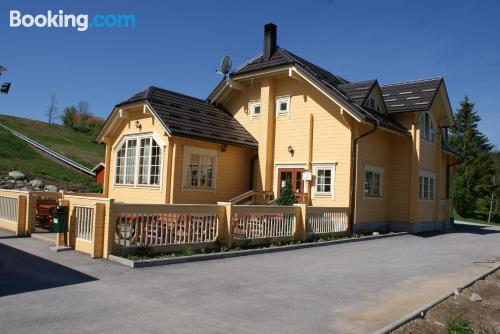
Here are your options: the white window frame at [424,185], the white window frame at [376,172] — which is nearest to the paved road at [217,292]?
the white window frame at [376,172]

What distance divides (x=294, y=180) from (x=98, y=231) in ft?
31.7

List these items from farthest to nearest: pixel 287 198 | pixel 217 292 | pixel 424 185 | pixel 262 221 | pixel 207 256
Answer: pixel 424 185
pixel 287 198
pixel 262 221
pixel 207 256
pixel 217 292

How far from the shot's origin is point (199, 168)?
51.1ft

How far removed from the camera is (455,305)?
21.7 ft

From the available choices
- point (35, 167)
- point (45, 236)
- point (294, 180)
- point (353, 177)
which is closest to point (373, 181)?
point (353, 177)

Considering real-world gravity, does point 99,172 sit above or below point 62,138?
below

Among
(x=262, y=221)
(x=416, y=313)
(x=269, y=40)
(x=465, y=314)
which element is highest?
(x=269, y=40)

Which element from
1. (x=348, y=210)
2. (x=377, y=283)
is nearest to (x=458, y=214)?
(x=348, y=210)

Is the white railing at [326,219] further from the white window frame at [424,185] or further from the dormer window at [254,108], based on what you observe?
the dormer window at [254,108]

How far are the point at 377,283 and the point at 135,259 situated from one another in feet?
16.0

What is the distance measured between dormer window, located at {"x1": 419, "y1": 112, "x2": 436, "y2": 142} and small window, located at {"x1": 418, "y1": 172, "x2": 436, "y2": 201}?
1761mm

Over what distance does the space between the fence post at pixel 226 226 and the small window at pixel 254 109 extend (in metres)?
8.39

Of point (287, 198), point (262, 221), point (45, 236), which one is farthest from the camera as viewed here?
point (287, 198)

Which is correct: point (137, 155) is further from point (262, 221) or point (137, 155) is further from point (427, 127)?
point (427, 127)
